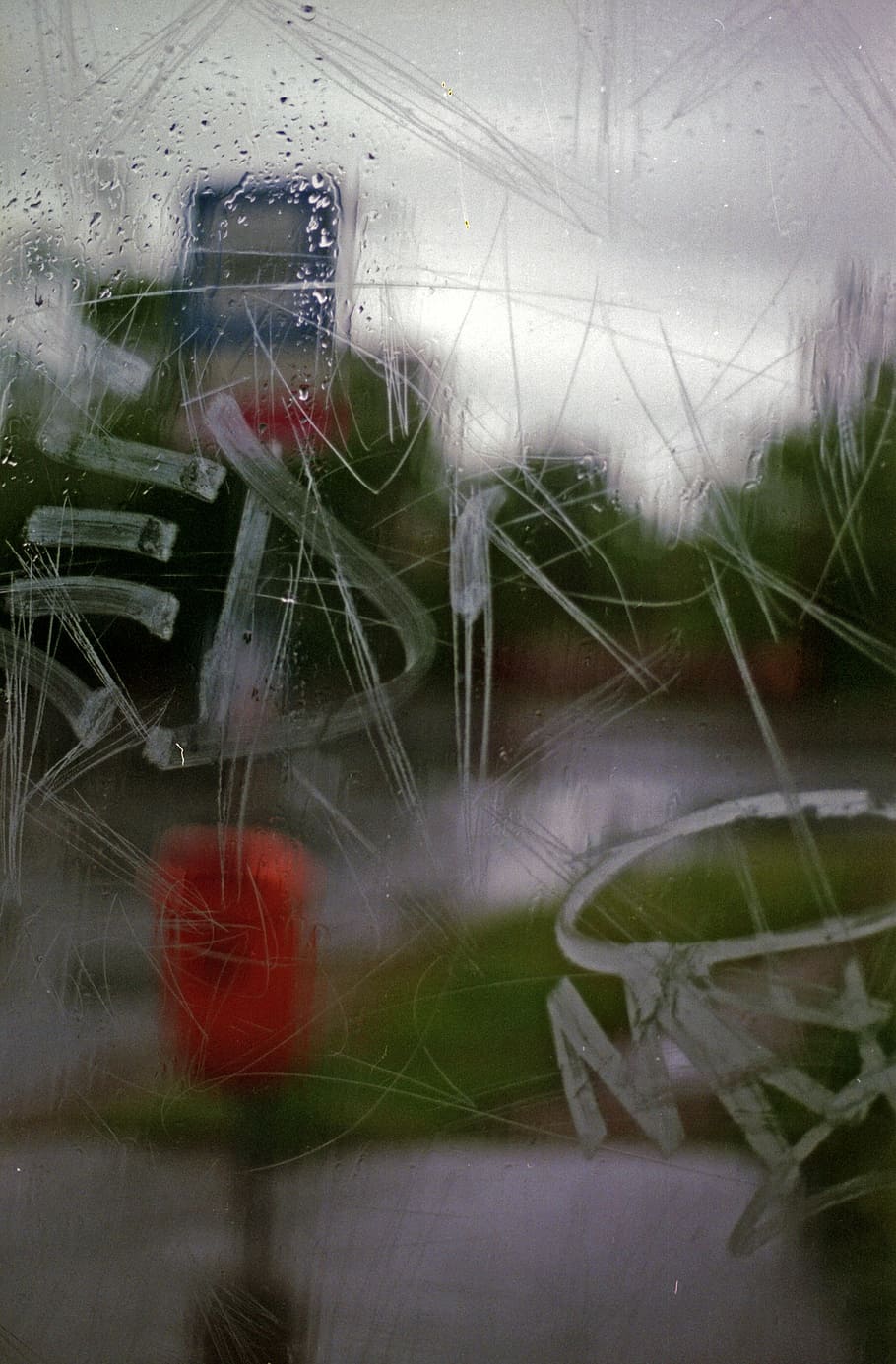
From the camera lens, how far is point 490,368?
1440mm

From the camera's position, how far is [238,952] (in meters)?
1.49

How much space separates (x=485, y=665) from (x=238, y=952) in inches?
20.4

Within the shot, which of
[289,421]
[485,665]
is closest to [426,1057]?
[485,665]

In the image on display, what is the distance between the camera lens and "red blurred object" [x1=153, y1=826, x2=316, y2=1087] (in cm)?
148

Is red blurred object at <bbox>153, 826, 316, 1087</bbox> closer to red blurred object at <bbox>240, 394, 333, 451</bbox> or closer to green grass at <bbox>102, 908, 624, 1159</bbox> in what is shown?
green grass at <bbox>102, 908, 624, 1159</bbox>

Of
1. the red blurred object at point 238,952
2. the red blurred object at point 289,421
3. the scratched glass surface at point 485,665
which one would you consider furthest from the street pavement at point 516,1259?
the red blurred object at point 289,421

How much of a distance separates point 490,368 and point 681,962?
0.82 metres

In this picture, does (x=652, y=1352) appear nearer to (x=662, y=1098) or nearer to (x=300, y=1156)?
(x=662, y=1098)

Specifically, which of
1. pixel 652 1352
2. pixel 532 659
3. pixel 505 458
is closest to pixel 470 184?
pixel 505 458

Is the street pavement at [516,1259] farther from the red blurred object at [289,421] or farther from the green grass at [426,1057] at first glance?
the red blurred object at [289,421]

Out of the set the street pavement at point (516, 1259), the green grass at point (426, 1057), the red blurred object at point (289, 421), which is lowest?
the street pavement at point (516, 1259)

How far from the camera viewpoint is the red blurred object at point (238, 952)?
1481 mm

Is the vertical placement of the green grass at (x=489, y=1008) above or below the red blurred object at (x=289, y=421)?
below

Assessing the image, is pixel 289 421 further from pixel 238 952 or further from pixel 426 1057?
pixel 426 1057
